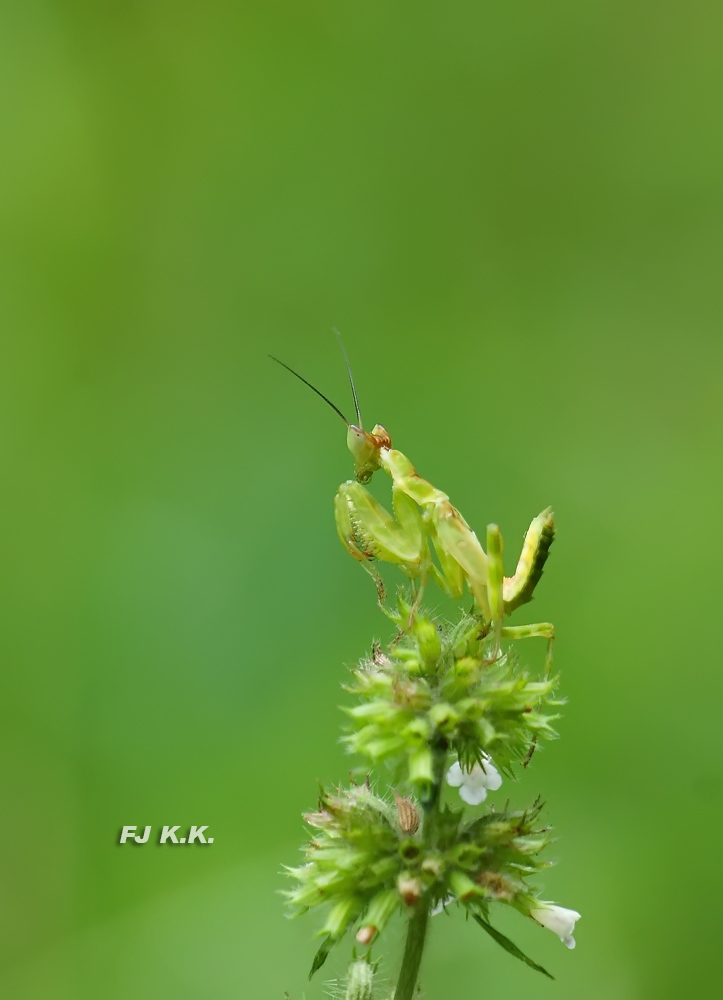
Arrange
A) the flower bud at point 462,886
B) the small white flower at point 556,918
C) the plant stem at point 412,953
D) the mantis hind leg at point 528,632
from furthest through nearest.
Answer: the mantis hind leg at point 528,632
the small white flower at point 556,918
the flower bud at point 462,886
the plant stem at point 412,953

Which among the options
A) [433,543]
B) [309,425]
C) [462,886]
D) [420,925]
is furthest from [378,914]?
[309,425]

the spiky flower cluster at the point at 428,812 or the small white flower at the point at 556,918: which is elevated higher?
the spiky flower cluster at the point at 428,812

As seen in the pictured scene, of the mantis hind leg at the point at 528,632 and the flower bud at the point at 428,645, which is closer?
the flower bud at the point at 428,645

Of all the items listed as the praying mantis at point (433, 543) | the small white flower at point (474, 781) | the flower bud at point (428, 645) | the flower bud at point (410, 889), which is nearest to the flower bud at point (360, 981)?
the flower bud at point (410, 889)

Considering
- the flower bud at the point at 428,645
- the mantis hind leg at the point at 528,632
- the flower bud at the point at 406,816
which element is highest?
the mantis hind leg at the point at 528,632

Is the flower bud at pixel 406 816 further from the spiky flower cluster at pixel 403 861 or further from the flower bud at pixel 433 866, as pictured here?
the flower bud at pixel 433 866

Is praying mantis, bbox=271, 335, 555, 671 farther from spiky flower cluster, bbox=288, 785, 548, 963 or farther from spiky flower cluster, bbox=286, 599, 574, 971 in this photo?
spiky flower cluster, bbox=288, 785, 548, 963
